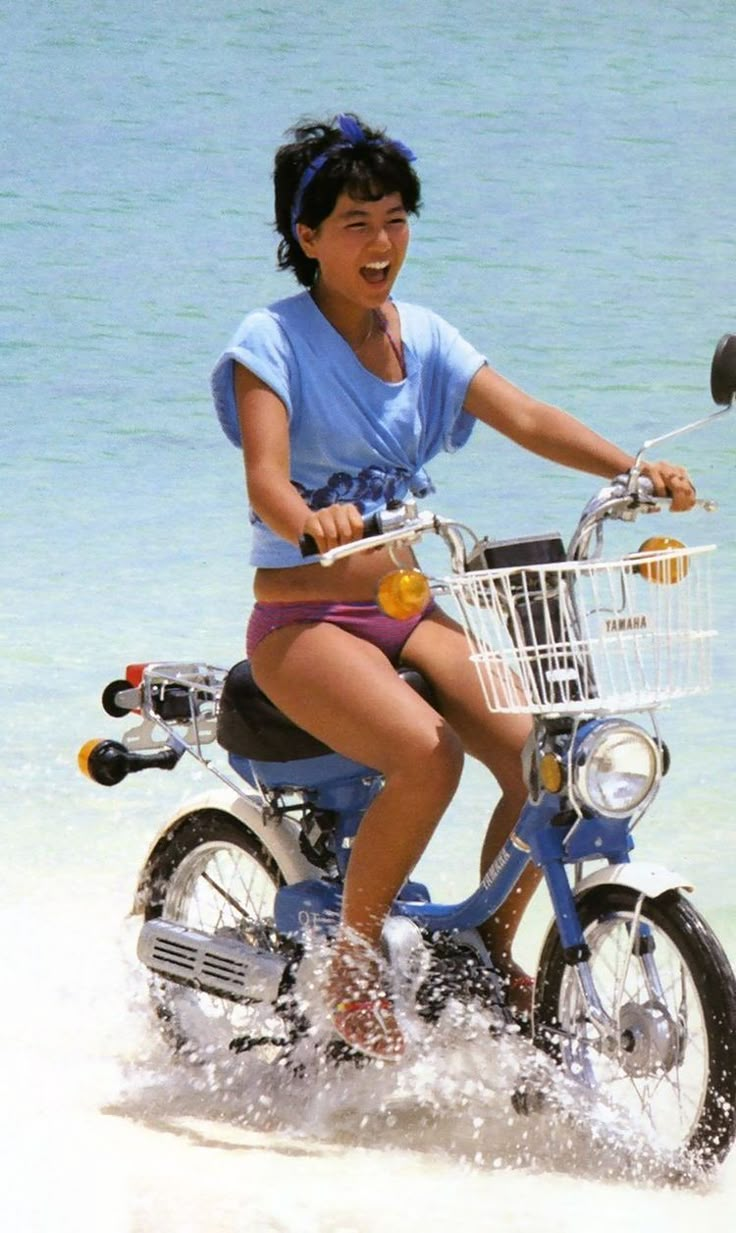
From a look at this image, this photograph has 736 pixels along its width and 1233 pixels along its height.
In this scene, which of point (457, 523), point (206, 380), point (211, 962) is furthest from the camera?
point (206, 380)

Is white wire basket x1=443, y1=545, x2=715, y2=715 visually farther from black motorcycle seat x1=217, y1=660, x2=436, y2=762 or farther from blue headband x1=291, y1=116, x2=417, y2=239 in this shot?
blue headband x1=291, y1=116, x2=417, y2=239

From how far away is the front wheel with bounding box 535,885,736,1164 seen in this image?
11.9 feet

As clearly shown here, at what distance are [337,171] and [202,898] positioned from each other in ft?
5.04

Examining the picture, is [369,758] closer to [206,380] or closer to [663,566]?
[663,566]

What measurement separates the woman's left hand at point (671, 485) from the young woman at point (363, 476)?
228mm

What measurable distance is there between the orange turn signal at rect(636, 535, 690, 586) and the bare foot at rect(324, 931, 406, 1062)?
834 mm

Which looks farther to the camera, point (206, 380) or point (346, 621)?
point (206, 380)

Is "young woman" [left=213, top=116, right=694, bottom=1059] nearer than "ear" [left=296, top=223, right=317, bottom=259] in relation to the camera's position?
Yes

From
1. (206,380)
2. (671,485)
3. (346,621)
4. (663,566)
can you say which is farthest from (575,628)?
(206,380)

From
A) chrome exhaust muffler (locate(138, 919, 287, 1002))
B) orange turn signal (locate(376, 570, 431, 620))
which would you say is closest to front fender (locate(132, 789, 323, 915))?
chrome exhaust muffler (locate(138, 919, 287, 1002))

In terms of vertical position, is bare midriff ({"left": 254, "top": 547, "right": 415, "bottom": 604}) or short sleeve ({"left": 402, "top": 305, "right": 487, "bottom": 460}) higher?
short sleeve ({"left": 402, "top": 305, "right": 487, "bottom": 460})

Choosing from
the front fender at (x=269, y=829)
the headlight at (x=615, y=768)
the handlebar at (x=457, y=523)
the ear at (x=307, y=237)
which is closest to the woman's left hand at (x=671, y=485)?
the handlebar at (x=457, y=523)

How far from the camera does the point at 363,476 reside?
13.1 feet

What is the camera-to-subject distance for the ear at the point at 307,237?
3.99m
